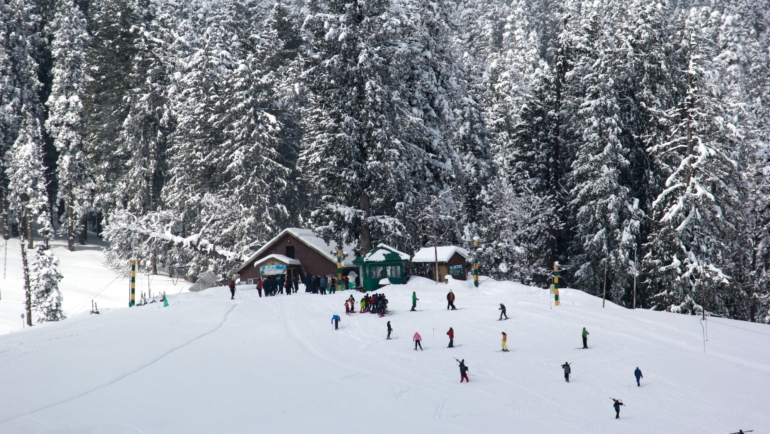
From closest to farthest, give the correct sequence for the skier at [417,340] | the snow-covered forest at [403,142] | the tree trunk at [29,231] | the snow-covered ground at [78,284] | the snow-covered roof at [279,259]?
the skier at [417,340], the snow-covered forest at [403,142], the snow-covered roof at [279,259], the snow-covered ground at [78,284], the tree trunk at [29,231]

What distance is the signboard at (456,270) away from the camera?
42578mm

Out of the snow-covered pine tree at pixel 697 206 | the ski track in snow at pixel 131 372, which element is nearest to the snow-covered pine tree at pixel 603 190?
the snow-covered pine tree at pixel 697 206

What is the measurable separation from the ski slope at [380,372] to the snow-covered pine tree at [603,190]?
9021 mm

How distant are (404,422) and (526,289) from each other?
19517 millimetres

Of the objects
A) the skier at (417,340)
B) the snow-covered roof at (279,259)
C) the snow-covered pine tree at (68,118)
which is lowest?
the skier at (417,340)

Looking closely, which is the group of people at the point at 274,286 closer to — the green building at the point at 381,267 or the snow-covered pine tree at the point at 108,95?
the green building at the point at 381,267

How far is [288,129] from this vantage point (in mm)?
61750

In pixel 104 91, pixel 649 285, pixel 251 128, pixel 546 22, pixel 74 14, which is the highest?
pixel 546 22

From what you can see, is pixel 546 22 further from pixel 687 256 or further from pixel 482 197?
pixel 687 256

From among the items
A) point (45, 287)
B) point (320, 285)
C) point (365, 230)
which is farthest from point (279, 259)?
point (45, 287)

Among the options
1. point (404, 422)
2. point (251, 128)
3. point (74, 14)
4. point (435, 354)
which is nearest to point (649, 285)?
point (435, 354)

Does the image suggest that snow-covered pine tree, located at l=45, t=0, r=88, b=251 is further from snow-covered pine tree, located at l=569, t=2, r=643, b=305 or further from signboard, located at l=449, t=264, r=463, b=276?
snow-covered pine tree, located at l=569, t=2, r=643, b=305

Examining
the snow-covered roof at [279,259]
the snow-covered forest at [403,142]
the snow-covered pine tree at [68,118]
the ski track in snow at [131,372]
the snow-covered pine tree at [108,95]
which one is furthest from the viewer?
the snow-covered pine tree at [68,118]

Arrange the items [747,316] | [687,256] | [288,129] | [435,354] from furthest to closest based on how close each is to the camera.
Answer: [288,129] < [747,316] < [687,256] < [435,354]
